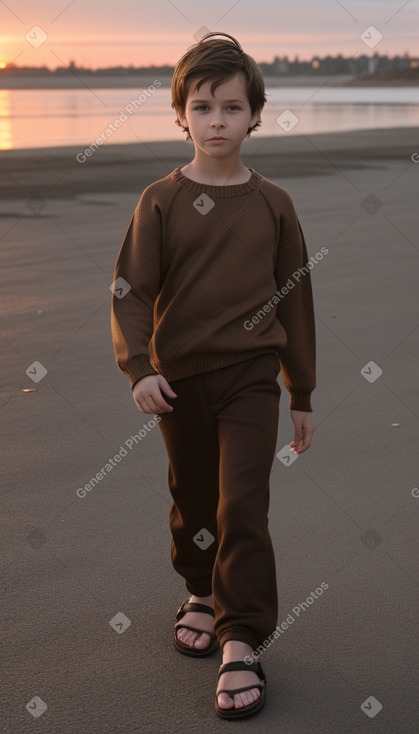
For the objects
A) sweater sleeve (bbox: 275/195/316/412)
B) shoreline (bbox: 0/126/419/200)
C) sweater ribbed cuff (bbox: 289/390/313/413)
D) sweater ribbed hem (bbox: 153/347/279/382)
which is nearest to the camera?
sweater ribbed hem (bbox: 153/347/279/382)

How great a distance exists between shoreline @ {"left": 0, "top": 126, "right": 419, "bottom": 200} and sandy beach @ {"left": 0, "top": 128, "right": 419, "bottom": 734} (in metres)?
8.25

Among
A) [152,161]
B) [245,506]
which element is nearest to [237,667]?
[245,506]

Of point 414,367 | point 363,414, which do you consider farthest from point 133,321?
point 414,367

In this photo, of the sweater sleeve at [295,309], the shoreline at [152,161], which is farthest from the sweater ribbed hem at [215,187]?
the shoreline at [152,161]

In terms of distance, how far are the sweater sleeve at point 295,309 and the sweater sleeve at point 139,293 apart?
0.35 m

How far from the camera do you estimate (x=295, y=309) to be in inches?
115

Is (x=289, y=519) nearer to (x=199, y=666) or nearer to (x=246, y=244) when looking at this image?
(x=199, y=666)

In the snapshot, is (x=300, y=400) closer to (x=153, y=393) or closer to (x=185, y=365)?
(x=185, y=365)

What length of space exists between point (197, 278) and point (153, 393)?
323 mm

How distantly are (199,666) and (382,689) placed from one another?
494 mm

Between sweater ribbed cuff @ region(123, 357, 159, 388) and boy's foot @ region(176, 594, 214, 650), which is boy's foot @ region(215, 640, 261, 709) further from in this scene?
sweater ribbed cuff @ region(123, 357, 159, 388)

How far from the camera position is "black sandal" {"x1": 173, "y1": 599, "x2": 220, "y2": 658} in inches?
116

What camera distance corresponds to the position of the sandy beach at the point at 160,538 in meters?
2.73

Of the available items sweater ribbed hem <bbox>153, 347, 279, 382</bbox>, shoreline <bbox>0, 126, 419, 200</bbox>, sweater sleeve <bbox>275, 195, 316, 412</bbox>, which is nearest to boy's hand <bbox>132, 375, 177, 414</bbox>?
sweater ribbed hem <bbox>153, 347, 279, 382</bbox>
